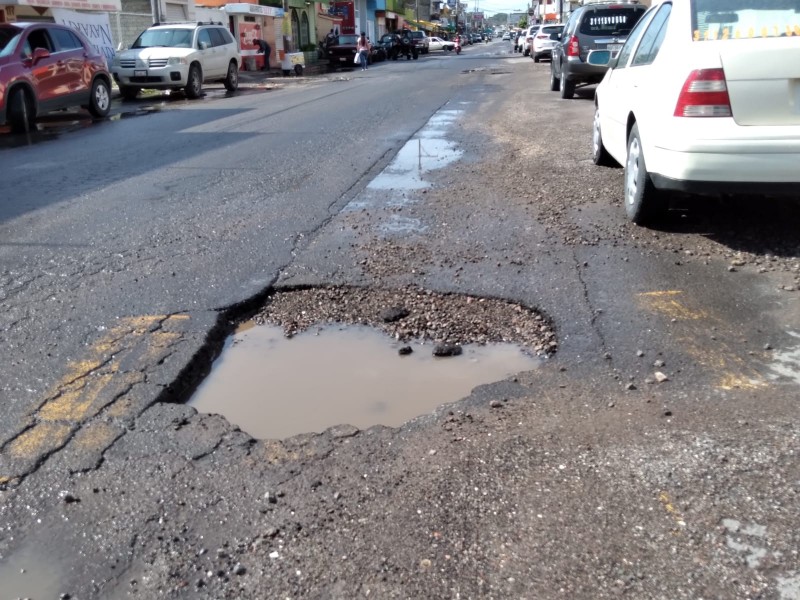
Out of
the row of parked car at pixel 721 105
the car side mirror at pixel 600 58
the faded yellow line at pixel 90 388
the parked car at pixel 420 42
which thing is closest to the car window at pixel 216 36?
the car side mirror at pixel 600 58

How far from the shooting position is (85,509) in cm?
286

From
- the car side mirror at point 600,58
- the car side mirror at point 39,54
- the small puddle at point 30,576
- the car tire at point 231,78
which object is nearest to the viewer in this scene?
the small puddle at point 30,576

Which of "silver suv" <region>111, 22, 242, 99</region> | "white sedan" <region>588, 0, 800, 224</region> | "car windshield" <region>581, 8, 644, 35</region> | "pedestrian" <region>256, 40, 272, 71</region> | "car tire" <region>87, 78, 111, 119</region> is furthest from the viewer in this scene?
"pedestrian" <region>256, 40, 272, 71</region>

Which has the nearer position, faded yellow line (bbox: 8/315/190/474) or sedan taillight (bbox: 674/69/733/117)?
faded yellow line (bbox: 8/315/190/474)

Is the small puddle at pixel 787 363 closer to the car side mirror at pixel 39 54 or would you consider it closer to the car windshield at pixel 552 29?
the car side mirror at pixel 39 54

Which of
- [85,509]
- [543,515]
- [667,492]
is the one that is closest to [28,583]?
[85,509]

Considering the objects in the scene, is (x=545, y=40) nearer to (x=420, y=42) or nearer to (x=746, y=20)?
(x=420, y=42)

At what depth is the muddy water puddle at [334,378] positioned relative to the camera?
3.71 meters

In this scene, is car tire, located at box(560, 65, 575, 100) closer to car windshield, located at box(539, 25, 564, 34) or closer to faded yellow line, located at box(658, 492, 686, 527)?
faded yellow line, located at box(658, 492, 686, 527)

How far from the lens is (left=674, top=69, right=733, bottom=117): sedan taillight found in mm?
5016

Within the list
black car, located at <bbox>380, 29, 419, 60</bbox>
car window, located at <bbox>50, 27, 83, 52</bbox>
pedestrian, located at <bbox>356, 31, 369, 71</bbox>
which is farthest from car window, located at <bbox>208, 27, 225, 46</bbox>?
black car, located at <bbox>380, 29, 419, 60</bbox>

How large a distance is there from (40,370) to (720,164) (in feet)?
13.8

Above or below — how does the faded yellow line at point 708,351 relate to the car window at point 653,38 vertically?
below

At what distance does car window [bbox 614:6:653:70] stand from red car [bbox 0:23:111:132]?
10293mm
